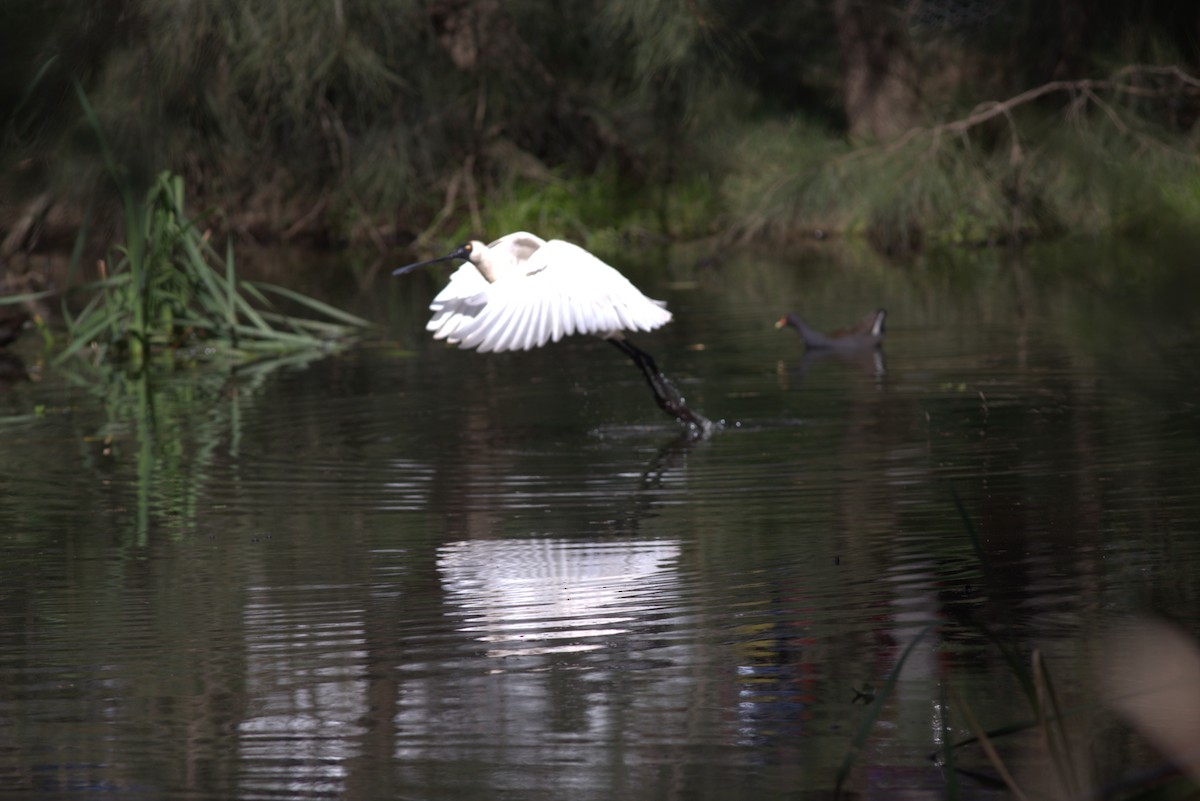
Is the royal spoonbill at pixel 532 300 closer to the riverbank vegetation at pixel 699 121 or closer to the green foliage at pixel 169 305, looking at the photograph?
the green foliage at pixel 169 305

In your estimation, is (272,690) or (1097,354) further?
(1097,354)

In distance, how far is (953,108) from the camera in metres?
18.9

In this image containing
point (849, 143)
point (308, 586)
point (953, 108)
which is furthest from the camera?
point (849, 143)

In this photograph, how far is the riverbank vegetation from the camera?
1792 centimetres

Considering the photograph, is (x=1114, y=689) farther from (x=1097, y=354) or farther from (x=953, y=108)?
(x=953, y=108)

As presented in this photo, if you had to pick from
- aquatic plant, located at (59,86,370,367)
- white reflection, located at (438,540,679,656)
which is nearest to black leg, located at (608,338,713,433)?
white reflection, located at (438,540,679,656)

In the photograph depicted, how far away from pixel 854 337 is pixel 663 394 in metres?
3.12

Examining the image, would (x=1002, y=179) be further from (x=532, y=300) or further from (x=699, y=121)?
(x=532, y=300)

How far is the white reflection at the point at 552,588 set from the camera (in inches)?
193

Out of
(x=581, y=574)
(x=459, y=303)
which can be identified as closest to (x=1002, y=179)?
(x=459, y=303)

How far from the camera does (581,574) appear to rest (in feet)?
18.4

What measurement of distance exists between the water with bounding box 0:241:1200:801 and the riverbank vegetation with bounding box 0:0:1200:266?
651cm

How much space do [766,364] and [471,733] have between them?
7.24 meters

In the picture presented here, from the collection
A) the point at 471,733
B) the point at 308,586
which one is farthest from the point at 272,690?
the point at 308,586
